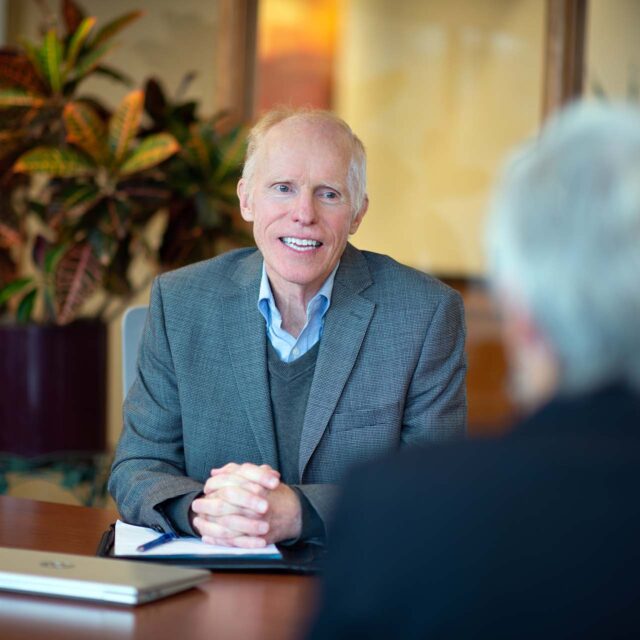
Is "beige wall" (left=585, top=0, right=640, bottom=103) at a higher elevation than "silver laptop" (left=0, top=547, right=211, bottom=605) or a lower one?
higher

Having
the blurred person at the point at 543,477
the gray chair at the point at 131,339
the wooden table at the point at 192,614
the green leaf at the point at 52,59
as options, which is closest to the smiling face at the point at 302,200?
the gray chair at the point at 131,339

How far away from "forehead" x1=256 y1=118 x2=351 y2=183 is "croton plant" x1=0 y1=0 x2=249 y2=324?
2.19 m

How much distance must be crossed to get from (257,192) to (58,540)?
0.87 metres

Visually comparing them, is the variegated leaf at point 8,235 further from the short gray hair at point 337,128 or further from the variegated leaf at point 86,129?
the short gray hair at point 337,128

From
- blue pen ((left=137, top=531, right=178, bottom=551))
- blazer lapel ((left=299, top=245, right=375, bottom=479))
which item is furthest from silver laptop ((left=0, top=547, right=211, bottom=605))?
blazer lapel ((left=299, top=245, right=375, bottom=479))

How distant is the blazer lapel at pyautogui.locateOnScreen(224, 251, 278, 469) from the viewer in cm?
209

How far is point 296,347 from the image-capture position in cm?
222

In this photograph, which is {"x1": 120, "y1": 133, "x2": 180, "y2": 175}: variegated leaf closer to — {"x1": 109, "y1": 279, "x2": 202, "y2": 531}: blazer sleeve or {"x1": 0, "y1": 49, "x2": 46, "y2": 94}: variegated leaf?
{"x1": 0, "y1": 49, "x2": 46, "y2": 94}: variegated leaf

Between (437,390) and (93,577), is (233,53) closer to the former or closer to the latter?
(437,390)

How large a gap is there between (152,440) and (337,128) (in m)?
0.74

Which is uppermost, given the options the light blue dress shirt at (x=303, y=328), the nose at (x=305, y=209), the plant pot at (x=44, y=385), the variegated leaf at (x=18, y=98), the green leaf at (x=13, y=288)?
the variegated leaf at (x=18, y=98)

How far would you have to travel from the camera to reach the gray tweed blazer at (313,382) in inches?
81.8

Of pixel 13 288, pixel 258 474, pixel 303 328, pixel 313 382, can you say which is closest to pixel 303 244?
pixel 303 328

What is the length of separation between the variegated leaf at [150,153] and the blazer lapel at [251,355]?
7.09 feet
